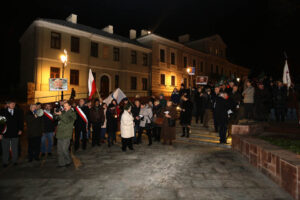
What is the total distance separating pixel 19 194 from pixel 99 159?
2.55 metres

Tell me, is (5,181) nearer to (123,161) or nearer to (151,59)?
(123,161)

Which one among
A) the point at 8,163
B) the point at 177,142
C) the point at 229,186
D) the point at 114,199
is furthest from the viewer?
the point at 177,142

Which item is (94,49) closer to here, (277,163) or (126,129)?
(126,129)

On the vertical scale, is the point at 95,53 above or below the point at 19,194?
above

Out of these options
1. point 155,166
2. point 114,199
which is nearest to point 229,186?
point 155,166

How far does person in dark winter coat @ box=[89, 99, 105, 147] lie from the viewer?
7840 mm

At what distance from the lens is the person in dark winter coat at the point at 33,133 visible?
19.6 feet

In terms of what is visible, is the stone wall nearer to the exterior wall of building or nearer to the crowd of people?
the crowd of people

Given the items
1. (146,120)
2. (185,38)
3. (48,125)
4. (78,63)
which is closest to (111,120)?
(146,120)

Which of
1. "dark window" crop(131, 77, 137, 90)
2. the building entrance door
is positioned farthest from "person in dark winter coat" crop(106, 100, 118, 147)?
"dark window" crop(131, 77, 137, 90)

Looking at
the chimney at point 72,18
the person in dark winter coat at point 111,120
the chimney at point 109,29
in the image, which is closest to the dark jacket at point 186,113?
the person in dark winter coat at point 111,120

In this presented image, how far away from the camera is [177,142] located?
8719 mm

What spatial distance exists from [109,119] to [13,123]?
3.50m

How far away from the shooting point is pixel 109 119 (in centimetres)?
816
